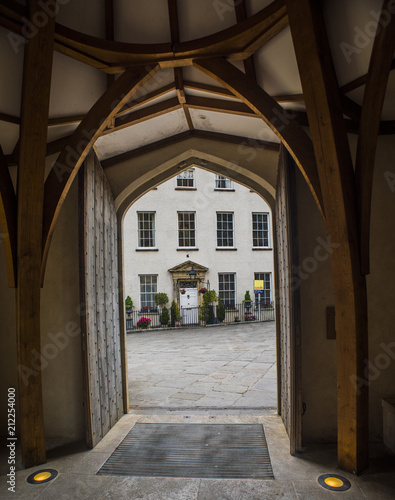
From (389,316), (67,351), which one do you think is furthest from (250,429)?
(67,351)

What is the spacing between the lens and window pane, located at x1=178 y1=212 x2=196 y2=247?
1875 cm

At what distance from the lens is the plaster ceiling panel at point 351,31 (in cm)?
311

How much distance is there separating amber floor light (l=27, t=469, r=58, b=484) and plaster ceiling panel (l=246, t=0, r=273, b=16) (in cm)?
488

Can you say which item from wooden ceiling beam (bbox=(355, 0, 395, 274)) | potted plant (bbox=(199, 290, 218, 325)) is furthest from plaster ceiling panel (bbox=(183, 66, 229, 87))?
potted plant (bbox=(199, 290, 218, 325))

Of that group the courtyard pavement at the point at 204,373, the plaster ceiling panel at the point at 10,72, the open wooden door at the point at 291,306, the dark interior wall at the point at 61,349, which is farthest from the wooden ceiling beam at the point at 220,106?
the courtyard pavement at the point at 204,373

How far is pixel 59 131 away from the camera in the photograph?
15.9 feet

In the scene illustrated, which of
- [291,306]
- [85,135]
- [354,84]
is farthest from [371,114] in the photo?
[85,135]

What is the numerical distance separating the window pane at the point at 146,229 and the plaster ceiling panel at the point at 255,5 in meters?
15.2

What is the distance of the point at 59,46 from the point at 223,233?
625 inches

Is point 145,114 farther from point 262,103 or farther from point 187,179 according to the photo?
point 187,179

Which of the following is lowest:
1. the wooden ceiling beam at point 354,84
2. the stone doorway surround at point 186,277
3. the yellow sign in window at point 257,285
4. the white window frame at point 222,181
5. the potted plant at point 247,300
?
the potted plant at point 247,300

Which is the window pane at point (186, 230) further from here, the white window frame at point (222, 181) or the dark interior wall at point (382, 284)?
the dark interior wall at point (382, 284)

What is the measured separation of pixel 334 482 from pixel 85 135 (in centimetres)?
423

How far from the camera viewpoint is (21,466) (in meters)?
4.19
